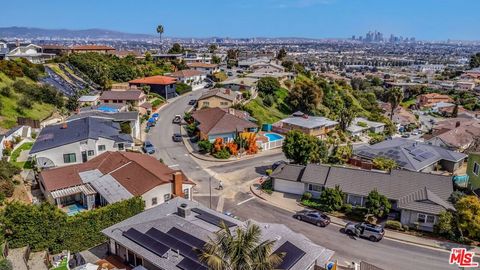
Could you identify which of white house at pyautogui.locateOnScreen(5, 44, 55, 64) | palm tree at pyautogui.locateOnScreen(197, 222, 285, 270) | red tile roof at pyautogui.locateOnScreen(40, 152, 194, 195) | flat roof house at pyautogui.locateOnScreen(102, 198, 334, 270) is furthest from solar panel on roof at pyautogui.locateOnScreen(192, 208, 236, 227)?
white house at pyautogui.locateOnScreen(5, 44, 55, 64)

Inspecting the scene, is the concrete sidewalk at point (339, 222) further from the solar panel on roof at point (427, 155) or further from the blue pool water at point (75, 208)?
the solar panel on roof at point (427, 155)

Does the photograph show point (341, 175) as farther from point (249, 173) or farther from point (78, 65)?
point (78, 65)

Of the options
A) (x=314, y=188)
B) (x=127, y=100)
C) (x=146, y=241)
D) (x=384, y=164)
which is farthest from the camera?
(x=127, y=100)

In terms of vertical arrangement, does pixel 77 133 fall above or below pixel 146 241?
above

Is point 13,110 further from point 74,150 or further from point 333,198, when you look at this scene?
point 333,198

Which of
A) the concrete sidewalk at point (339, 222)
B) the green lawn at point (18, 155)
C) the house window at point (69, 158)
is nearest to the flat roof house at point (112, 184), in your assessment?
the house window at point (69, 158)

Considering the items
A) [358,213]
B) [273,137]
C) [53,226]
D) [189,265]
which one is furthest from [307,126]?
[189,265]

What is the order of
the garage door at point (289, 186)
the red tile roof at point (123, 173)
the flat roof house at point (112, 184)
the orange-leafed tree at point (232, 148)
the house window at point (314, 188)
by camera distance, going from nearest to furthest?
the flat roof house at point (112, 184), the red tile roof at point (123, 173), the house window at point (314, 188), the garage door at point (289, 186), the orange-leafed tree at point (232, 148)
